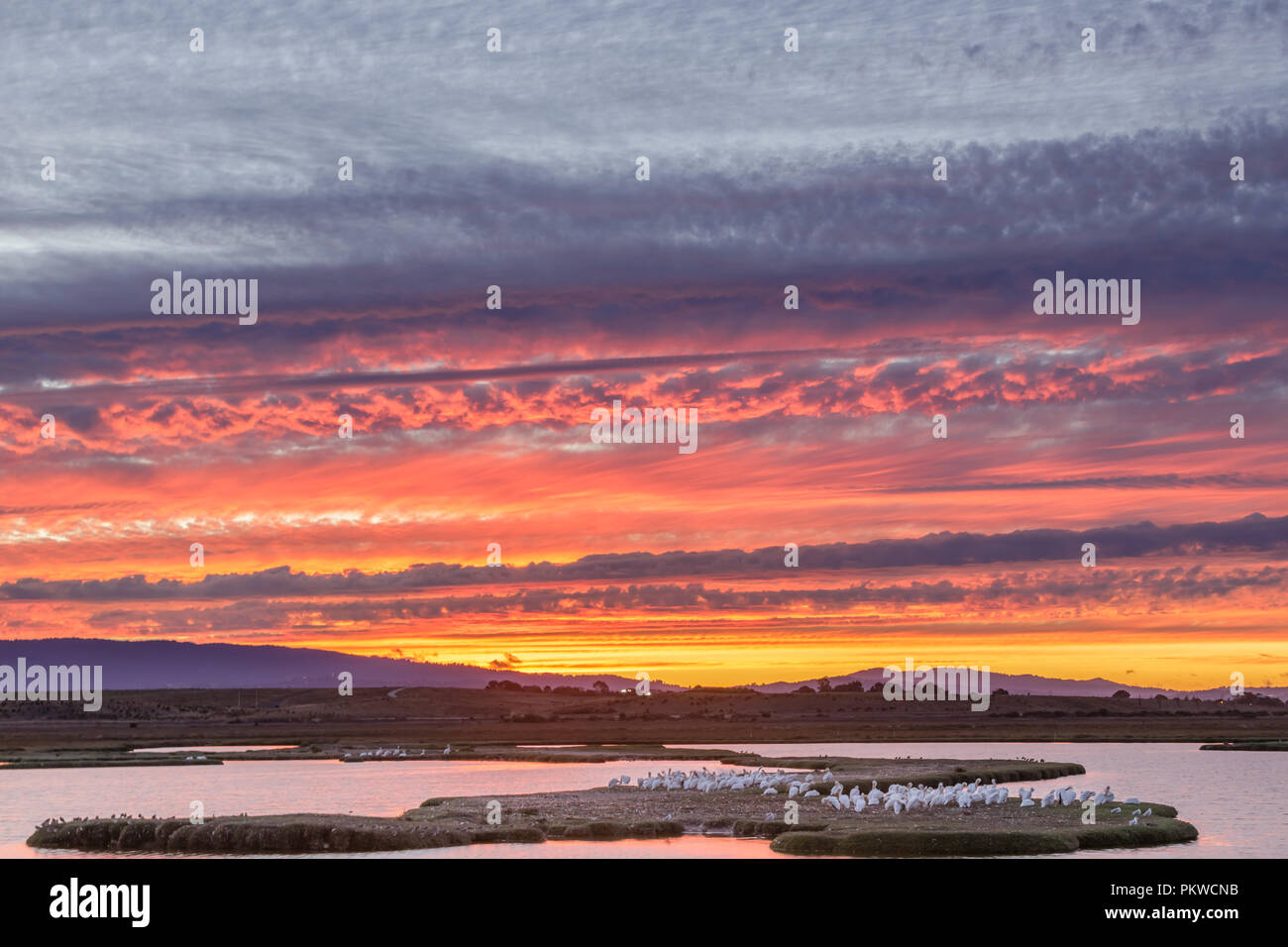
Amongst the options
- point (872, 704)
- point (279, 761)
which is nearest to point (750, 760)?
point (279, 761)

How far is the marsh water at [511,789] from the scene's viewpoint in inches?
1758

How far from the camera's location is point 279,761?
3895 inches

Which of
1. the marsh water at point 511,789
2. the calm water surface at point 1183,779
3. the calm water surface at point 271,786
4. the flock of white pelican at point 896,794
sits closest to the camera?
the marsh water at point 511,789

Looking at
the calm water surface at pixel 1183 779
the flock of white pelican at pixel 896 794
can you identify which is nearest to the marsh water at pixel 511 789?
the calm water surface at pixel 1183 779

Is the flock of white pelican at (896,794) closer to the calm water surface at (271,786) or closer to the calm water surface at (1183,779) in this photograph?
the calm water surface at (1183,779)

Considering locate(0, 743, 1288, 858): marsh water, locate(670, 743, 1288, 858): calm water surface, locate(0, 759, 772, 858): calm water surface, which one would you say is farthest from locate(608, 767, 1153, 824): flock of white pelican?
locate(0, 759, 772, 858): calm water surface

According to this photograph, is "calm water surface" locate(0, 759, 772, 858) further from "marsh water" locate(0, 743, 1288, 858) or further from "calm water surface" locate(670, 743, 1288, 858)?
"calm water surface" locate(670, 743, 1288, 858)

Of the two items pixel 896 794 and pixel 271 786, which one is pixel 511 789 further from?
pixel 896 794

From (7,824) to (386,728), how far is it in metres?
95.9

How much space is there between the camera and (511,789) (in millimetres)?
69938

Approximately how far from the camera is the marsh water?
4466 cm
